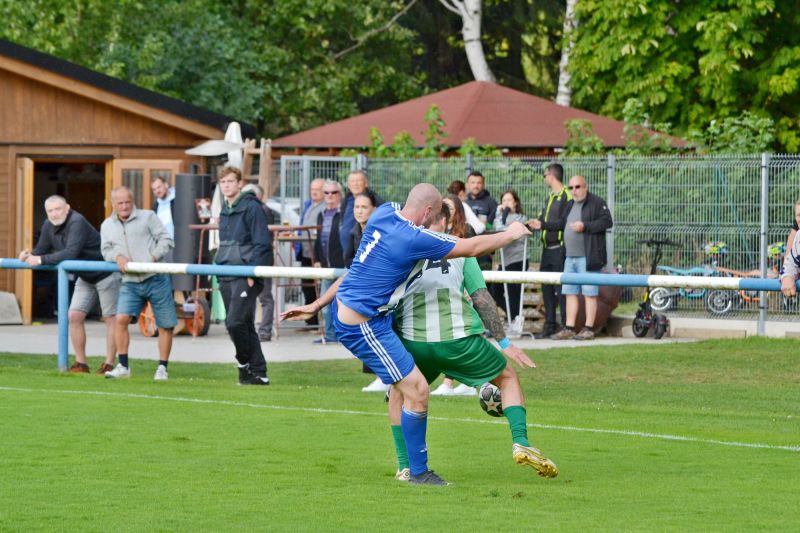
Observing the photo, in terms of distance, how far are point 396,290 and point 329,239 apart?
9490 mm

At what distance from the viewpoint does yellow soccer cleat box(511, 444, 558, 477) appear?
8508 millimetres

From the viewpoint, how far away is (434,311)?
9070 millimetres

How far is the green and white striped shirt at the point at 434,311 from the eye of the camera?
898cm

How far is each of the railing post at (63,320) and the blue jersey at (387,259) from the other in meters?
7.01

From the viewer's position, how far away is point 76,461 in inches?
366

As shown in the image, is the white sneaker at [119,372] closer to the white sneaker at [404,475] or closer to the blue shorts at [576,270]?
the blue shorts at [576,270]

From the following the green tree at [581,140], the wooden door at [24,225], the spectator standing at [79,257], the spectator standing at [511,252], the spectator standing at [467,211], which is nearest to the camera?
the spectator standing at [79,257]

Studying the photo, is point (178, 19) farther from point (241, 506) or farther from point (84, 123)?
point (241, 506)

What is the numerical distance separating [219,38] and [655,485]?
2902cm

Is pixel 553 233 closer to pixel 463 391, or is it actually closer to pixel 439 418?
pixel 463 391

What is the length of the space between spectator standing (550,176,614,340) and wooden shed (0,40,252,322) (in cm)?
661

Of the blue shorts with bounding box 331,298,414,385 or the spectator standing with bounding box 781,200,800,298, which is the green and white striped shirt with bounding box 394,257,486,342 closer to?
the blue shorts with bounding box 331,298,414,385

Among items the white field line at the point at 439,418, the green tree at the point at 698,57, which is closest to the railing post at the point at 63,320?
the white field line at the point at 439,418

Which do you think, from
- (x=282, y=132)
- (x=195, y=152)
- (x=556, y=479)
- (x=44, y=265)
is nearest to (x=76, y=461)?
(x=556, y=479)
